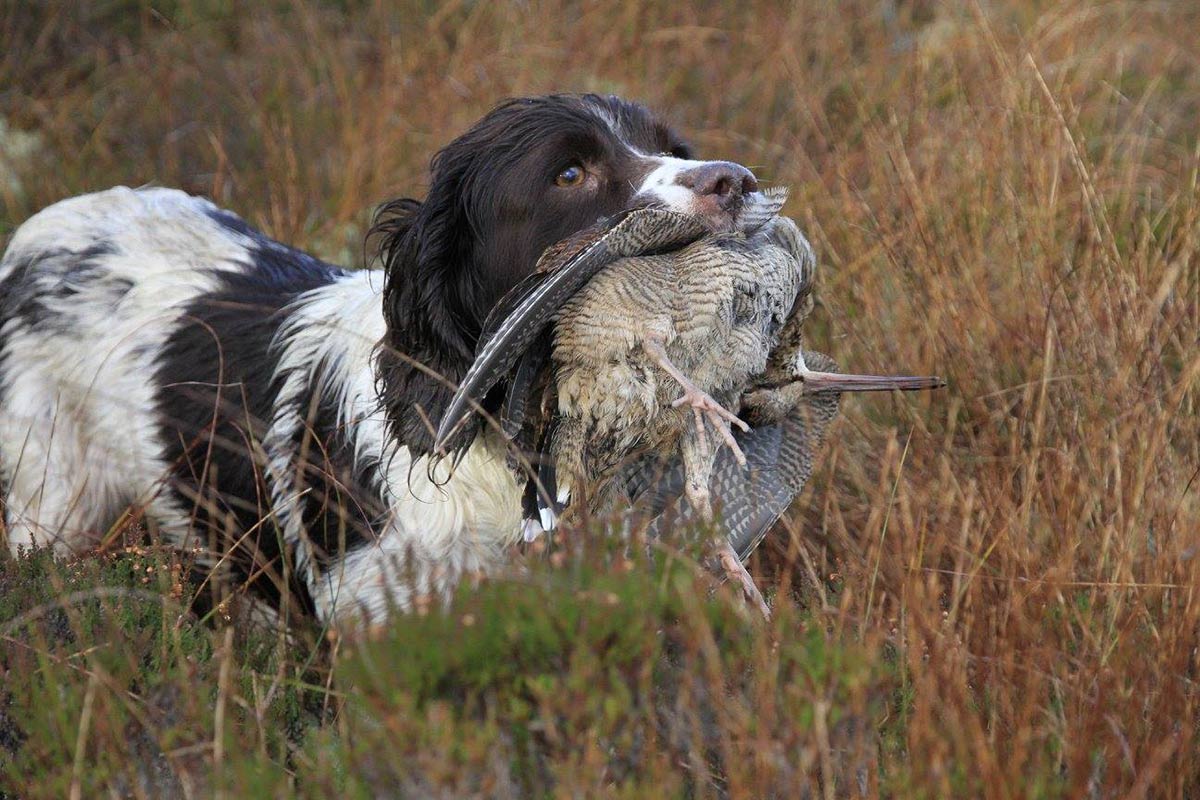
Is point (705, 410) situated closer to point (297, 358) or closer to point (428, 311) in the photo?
point (428, 311)

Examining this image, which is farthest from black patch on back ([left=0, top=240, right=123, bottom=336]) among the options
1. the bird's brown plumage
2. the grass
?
the bird's brown plumage

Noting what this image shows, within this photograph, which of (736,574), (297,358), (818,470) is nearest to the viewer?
(736,574)

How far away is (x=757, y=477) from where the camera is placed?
2.87m

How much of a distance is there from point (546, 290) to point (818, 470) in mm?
1435

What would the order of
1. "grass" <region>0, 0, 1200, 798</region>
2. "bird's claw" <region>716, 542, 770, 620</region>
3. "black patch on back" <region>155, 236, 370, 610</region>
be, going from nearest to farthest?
"grass" <region>0, 0, 1200, 798</region>, "bird's claw" <region>716, 542, 770, 620</region>, "black patch on back" <region>155, 236, 370, 610</region>

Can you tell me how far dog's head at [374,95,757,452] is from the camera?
308cm

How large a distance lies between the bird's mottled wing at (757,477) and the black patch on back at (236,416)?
903mm

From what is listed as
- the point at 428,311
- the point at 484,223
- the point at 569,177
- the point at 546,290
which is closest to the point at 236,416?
the point at 428,311

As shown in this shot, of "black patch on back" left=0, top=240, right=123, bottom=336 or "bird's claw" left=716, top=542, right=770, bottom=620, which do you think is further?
"black patch on back" left=0, top=240, right=123, bottom=336

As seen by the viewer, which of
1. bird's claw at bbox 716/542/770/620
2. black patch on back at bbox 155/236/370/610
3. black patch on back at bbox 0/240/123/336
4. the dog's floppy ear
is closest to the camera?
bird's claw at bbox 716/542/770/620

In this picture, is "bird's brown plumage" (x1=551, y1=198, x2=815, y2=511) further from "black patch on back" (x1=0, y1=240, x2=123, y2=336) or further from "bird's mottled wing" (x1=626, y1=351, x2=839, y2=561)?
"black patch on back" (x1=0, y1=240, x2=123, y2=336)

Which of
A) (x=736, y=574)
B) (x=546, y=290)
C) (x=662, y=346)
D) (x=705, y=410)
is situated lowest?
(x=736, y=574)

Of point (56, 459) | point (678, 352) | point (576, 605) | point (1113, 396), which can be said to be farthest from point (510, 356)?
point (56, 459)

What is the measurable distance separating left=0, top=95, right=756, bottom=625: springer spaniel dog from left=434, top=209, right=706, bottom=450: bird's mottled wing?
0.37 feet
